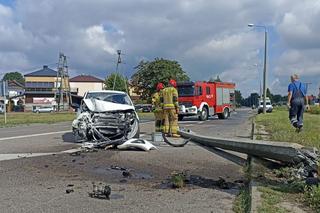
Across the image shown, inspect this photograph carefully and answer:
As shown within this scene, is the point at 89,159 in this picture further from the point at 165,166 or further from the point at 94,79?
the point at 94,79

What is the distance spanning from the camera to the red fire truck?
29.2 metres

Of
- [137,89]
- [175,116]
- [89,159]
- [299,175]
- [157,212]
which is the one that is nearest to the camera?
[157,212]

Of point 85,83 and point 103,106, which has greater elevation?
point 85,83

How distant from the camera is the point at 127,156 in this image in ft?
34.6

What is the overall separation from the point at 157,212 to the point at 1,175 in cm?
398

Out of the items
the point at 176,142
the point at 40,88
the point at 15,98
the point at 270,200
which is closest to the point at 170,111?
the point at 176,142

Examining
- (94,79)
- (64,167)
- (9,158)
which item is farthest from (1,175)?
(94,79)

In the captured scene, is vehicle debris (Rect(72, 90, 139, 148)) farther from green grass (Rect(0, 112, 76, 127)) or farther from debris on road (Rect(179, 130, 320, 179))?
green grass (Rect(0, 112, 76, 127))

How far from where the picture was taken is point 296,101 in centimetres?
1427

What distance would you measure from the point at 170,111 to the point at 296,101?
4144 millimetres

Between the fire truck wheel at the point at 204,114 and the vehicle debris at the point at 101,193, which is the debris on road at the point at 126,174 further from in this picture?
the fire truck wheel at the point at 204,114

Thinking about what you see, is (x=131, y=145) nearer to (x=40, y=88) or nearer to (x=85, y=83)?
(x=40, y=88)

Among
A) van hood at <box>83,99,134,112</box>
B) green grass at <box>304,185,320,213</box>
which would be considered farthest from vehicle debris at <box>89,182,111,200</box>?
van hood at <box>83,99,134,112</box>

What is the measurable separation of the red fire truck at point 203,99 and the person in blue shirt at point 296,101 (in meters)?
14.5
